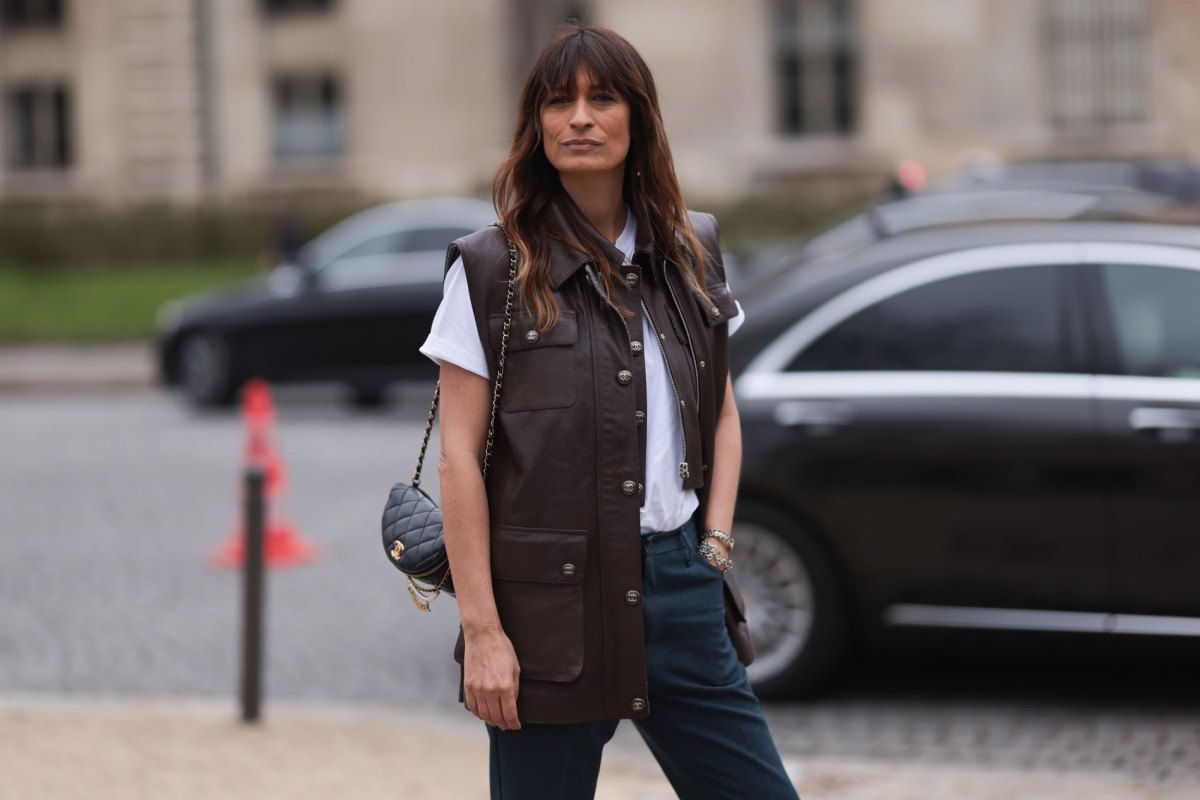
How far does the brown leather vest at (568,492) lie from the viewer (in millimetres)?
3064

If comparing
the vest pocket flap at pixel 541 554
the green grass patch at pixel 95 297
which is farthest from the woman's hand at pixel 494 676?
the green grass patch at pixel 95 297

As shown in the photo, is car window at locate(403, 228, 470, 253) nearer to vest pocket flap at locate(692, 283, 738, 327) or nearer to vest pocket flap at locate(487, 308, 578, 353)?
vest pocket flap at locate(692, 283, 738, 327)

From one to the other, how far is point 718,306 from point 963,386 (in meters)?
2.88

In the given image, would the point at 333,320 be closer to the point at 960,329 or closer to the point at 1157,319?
the point at 960,329

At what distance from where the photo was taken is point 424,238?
15.7 metres

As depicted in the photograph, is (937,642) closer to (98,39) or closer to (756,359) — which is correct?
(756,359)

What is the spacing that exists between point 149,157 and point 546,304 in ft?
98.6

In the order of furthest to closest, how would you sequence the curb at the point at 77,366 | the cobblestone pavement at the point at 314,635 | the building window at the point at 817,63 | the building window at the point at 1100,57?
the building window at the point at 817,63 < the building window at the point at 1100,57 < the curb at the point at 77,366 < the cobblestone pavement at the point at 314,635

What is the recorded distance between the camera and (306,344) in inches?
612

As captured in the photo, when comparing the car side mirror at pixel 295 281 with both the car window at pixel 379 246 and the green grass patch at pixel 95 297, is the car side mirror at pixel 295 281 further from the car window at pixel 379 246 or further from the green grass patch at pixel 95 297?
the green grass patch at pixel 95 297

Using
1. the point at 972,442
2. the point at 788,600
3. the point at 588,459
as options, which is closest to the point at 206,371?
the point at 788,600

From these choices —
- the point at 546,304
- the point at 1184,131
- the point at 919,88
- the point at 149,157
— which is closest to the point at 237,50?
the point at 149,157

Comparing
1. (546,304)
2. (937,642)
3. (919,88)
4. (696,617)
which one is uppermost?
(919,88)

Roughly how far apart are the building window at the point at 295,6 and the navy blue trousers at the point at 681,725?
2901cm
